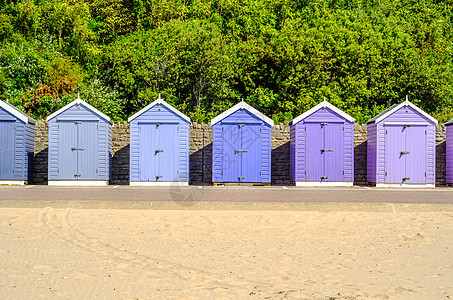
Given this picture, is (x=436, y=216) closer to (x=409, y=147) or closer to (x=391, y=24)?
(x=409, y=147)

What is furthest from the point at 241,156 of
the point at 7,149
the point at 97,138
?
the point at 7,149

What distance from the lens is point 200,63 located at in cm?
2622

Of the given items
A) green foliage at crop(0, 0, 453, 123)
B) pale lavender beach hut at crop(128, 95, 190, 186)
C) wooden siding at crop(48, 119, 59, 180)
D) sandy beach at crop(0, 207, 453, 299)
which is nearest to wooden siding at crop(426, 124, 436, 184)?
sandy beach at crop(0, 207, 453, 299)

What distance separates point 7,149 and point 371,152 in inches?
→ 399

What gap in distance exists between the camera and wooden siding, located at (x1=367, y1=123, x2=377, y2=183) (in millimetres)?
16141

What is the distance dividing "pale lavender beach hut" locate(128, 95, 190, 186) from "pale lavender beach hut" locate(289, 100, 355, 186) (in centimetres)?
316

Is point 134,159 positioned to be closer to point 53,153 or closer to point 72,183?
point 72,183

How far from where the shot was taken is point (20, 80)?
24516mm

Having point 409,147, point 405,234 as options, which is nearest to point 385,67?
point 409,147

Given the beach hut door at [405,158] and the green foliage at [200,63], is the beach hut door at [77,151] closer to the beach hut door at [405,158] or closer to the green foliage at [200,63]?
the green foliage at [200,63]

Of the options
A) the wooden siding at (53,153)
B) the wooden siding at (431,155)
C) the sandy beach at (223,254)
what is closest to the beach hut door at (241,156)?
the wooden siding at (53,153)

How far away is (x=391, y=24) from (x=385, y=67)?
4.52 metres

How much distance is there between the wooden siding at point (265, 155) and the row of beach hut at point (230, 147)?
28 mm

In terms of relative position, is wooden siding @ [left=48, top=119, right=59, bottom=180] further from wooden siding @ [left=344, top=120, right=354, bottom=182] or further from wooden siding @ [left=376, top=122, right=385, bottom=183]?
wooden siding @ [left=376, top=122, right=385, bottom=183]
